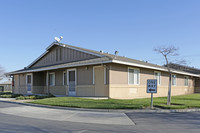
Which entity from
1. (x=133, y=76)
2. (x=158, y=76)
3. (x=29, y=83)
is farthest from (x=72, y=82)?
(x=158, y=76)

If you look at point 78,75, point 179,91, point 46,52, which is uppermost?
point 46,52

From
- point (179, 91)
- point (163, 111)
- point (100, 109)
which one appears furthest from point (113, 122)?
point (179, 91)

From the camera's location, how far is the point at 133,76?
713 inches

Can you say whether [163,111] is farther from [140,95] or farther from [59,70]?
[59,70]

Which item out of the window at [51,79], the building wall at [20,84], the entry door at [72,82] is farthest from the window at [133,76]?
the building wall at [20,84]

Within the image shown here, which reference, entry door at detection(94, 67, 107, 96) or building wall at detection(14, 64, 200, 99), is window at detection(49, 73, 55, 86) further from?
entry door at detection(94, 67, 107, 96)

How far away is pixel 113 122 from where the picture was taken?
818 centimetres

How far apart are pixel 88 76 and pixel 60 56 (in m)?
6.02

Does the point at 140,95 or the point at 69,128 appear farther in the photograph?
the point at 140,95

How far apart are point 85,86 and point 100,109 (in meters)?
6.60

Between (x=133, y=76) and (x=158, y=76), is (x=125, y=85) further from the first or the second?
(x=158, y=76)

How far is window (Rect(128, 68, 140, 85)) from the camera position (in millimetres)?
17703

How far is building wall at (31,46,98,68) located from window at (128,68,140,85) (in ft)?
12.0

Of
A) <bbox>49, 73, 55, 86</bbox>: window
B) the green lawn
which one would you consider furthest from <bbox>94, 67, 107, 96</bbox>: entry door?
<bbox>49, 73, 55, 86</bbox>: window
